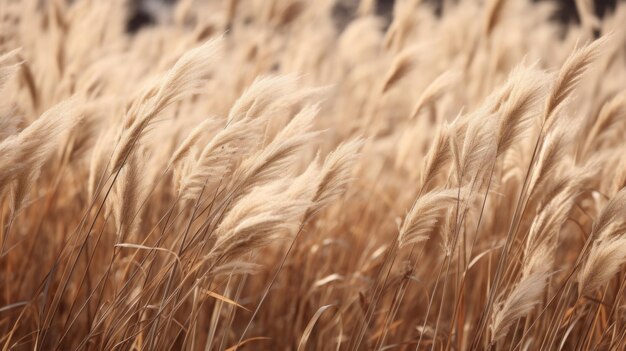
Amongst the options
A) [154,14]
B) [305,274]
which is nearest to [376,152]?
[305,274]

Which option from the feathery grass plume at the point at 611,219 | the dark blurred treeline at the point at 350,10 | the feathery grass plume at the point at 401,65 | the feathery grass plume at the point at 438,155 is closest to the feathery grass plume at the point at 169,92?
the feathery grass plume at the point at 438,155

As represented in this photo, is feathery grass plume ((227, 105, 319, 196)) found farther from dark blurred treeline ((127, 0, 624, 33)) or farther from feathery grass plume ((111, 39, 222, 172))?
dark blurred treeline ((127, 0, 624, 33))

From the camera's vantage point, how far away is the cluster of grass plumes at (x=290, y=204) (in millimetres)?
1374

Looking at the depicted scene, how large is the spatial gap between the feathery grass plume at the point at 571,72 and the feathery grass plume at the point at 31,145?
97cm

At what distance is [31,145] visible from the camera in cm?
128

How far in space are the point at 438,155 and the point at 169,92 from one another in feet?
1.83

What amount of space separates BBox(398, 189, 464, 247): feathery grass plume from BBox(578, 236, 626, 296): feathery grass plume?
30 centimetres

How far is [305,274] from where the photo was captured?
2186 millimetres

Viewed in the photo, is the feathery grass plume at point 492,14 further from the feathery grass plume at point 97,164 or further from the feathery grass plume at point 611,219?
the feathery grass plume at point 97,164

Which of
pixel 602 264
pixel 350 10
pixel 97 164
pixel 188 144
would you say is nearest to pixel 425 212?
pixel 602 264

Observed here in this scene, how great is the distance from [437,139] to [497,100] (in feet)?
0.53

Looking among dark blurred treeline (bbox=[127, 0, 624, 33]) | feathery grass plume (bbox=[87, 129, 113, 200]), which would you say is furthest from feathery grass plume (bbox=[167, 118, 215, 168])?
dark blurred treeline (bbox=[127, 0, 624, 33])

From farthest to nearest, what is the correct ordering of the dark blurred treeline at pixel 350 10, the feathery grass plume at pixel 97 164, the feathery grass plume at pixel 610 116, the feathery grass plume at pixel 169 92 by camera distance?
the dark blurred treeline at pixel 350 10 < the feathery grass plume at pixel 610 116 < the feathery grass plume at pixel 97 164 < the feathery grass plume at pixel 169 92

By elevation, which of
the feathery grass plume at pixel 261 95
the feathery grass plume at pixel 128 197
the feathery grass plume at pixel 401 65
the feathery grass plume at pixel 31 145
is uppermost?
the feathery grass plume at pixel 31 145
